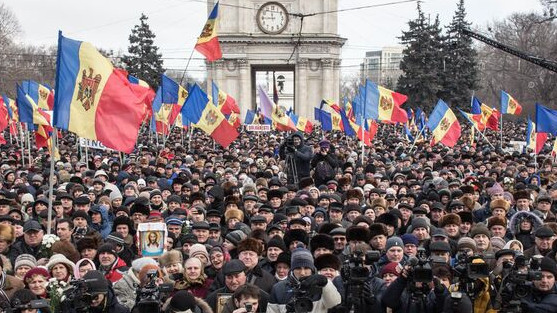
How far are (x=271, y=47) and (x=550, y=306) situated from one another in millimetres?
58585

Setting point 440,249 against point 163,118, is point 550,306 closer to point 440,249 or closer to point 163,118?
point 440,249

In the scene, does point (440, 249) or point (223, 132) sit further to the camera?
point (223, 132)

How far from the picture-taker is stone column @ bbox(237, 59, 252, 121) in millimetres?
64625

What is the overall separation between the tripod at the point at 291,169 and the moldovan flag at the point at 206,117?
195cm

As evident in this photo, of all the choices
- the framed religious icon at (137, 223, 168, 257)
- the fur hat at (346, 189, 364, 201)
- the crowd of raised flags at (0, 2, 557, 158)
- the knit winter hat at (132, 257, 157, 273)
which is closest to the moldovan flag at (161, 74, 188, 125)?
the crowd of raised flags at (0, 2, 557, 158)

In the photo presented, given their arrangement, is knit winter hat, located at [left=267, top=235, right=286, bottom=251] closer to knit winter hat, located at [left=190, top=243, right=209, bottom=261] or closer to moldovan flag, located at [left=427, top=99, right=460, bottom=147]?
knit winter hat, located at [left=190, top=243, right=209, bottom=261]

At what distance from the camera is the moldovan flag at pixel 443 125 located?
23.8m

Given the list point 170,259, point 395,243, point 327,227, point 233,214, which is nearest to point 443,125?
point 233,214

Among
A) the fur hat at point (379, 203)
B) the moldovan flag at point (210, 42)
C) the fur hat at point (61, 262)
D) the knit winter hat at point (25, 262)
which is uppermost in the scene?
the moldovan flag at point (210, 42)

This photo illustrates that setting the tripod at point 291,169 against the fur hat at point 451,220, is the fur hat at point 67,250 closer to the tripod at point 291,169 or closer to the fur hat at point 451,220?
the fur hat at point 451,220

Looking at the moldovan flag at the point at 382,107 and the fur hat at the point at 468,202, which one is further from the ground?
the moldovan flag at the point at 382,107

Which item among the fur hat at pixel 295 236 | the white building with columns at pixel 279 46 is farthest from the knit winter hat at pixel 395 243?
the white building with columns at pixel 279 46

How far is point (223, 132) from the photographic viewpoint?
21.5 metres

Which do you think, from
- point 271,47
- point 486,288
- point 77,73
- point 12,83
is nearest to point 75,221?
point 77,73
